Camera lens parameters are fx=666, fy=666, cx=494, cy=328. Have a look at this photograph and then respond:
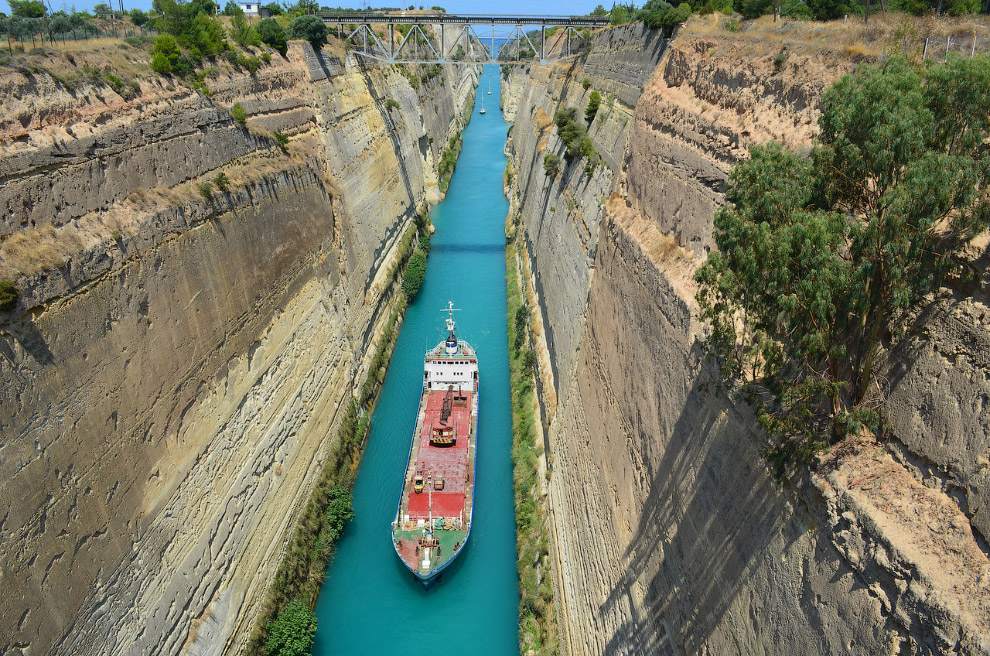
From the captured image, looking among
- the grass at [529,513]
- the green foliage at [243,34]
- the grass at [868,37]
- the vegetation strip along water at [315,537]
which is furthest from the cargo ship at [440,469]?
the grass at [868,37]

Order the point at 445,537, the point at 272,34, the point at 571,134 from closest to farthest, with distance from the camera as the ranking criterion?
1. the point at 445,537
2. the point at 272,34
3. the point at 571,134

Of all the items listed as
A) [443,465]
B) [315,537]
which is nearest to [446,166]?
[443,465]

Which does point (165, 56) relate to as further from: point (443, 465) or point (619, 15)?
point (619, 15)

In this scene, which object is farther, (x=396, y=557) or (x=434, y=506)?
(x=434, y=506)

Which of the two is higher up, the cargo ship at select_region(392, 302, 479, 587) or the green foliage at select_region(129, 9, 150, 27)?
the green foliage at select_region(129, 9, 150, 27)

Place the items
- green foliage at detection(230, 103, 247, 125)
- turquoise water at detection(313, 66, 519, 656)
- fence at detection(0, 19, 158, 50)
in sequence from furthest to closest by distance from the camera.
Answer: fence at detection(0, 19, 158, 50), green foliage at detection(230, 103, 247, 125), turquoise water at detection(313, 66, 519, 656)

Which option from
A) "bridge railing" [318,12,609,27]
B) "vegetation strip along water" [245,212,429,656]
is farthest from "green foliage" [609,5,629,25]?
"vegetation strip along water" [245,212,429,656]

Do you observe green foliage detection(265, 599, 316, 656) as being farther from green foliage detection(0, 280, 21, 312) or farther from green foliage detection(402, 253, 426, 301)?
green foliage detection(402, 253, 426, 301)
